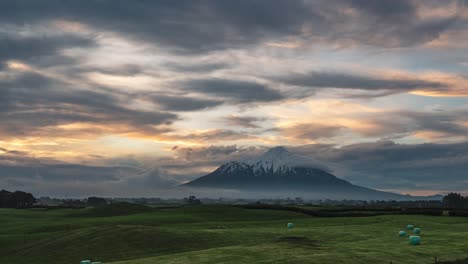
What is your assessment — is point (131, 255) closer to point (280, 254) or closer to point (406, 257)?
point (280, 254)

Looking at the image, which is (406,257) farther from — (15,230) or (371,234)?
(15,230)

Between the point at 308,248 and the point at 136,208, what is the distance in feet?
436

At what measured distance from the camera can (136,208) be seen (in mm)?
184875

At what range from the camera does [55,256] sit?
7194 cm

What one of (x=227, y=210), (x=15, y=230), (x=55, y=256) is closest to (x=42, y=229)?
(x=15, y=230)

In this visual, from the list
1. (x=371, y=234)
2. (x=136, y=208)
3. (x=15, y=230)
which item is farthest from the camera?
(x=136, y=208)

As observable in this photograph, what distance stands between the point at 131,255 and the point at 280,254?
23.1 metres

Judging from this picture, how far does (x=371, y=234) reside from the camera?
260 feet

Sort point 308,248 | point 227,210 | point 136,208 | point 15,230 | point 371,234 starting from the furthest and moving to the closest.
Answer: point 136,208 < point 227,210 < point 15,230 < point 371,234 < point 308,248

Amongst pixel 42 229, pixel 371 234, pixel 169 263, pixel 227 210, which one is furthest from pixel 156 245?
pixel 227 210

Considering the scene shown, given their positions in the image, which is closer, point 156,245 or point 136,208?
point 156,245

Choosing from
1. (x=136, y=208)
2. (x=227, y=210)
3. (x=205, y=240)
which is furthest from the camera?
(x=136, y=208)

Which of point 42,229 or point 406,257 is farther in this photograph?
point 42,229

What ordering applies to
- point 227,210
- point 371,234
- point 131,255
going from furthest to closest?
1. point 227,210
2. point 371,234
3. point 131,255
